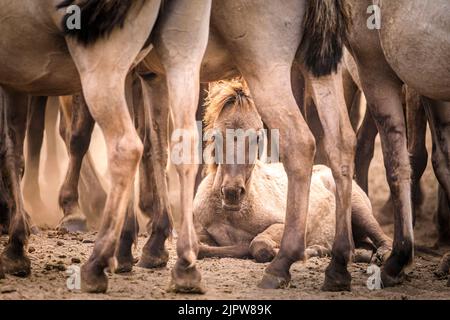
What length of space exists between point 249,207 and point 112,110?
338cm

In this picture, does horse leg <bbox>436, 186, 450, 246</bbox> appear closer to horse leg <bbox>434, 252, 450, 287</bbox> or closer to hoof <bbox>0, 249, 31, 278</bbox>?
horse leg <bbox>434, 252, 450, 287</bbox>

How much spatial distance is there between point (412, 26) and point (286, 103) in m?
0.97

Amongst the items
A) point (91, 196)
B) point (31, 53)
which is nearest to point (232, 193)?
point (31, 53)

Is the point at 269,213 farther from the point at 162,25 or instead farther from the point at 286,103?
the point at 162,25

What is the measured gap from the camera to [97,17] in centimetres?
620

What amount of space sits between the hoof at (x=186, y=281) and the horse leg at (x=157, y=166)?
146cm

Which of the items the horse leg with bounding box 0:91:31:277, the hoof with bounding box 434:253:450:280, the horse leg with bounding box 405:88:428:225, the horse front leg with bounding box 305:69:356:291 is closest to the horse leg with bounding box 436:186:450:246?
the horse leg with bounding box 405:88:428:225

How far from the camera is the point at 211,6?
7.16 meters

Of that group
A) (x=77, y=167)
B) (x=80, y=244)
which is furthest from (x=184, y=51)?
(x=77, y=167)

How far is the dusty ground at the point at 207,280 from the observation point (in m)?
6.52

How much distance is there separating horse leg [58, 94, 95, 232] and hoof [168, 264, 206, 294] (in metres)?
3.50

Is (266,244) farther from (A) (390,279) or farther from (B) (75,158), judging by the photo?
(B) (75,158)

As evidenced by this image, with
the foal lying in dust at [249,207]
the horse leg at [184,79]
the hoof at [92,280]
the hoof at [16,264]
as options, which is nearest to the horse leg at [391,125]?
the foal lying in dust at [249,207]

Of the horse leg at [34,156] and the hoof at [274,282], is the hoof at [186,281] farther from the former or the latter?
the horse leg at [34,156]
